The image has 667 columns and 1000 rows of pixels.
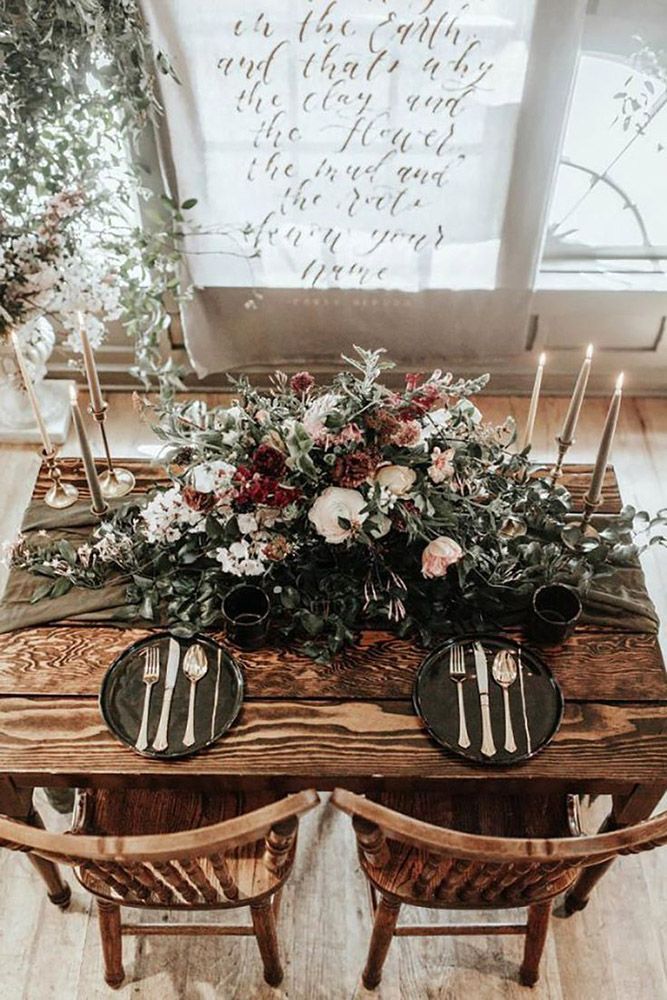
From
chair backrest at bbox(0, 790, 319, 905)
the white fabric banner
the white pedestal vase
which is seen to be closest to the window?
the white fabric banner

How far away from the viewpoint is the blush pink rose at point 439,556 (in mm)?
1392

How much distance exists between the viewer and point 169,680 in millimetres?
1456

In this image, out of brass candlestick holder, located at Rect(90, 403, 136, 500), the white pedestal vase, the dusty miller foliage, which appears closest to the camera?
brass candlestick holder, located at Rect(90, 403, 136, 500)

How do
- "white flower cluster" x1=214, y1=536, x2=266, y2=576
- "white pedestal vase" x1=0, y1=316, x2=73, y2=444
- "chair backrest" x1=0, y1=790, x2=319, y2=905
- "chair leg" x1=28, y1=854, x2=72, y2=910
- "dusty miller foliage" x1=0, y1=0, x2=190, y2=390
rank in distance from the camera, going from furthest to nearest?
"white pedestal vase" x1=0, y1=316, x2=73, y2=444 < "dusty miller foliage" x1=0, y1=0, x2=190, y2=390 < "chair leg" x1=28, y1=854, x2=72, y2=910 < "white flower cluster" x1=214, y1=536, x2=266, y2=576 < "chair backrest" x1=0, y1=790, x2=319, y2=905

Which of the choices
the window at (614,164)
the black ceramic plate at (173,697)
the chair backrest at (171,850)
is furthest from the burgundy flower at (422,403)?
the window at (614,164)

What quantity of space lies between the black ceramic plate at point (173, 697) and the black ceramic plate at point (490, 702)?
0.30 metres

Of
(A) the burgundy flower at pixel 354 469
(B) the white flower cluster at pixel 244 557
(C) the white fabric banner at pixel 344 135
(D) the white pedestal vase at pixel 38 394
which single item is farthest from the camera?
(D) the white pedestal vase at pixel 38 394

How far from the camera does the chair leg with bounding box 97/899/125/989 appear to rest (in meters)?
1.55

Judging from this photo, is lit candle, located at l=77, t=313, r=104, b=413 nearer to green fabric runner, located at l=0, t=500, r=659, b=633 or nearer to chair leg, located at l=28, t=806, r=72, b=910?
green fabric runner, located at l=0, t=500, r=659, b=633

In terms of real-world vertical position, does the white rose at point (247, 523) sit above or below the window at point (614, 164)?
below

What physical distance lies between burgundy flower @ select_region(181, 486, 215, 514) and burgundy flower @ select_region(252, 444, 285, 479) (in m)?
0.13

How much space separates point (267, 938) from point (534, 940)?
0.49m

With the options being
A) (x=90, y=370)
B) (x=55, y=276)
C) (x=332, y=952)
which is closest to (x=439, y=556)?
(x=90, y=370)

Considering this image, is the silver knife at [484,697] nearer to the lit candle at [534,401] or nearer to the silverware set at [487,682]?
the silverware set at [487,682]
